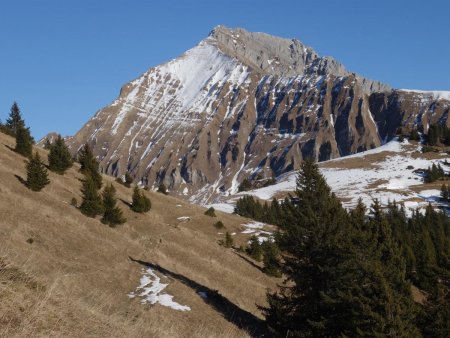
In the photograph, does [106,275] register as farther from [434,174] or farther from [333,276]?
[434,174]

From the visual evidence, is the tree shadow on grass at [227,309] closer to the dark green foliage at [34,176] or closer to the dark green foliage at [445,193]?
the dark green foliage at [34,176]

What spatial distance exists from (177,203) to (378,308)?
47.1 metres

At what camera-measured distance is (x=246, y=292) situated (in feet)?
104

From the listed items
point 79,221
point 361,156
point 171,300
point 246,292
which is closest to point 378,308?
point 171,300

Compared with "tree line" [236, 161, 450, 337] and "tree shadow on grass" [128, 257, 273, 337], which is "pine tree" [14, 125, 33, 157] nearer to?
"tree shadow on grass" [128, 257, 273, 337]

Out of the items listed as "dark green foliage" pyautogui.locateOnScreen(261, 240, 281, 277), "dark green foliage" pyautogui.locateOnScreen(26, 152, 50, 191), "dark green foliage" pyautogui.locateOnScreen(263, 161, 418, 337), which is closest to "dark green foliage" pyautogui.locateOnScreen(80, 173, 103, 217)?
"dark green foliage" pyautogui.locateOnScreen(26, 152, 50, 191)

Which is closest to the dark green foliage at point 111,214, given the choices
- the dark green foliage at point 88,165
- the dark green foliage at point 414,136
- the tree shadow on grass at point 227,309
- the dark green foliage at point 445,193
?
the tree shadow on grass at point 227,309

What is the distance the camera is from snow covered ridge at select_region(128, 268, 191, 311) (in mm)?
22578

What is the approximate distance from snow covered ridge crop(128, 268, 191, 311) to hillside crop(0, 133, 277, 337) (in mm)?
67

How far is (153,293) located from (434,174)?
463ft

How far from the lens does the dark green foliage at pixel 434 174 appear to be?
14500 cm

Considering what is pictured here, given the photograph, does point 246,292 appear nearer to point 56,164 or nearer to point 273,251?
point 273,251

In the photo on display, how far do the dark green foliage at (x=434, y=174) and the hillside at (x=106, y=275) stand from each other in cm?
12216

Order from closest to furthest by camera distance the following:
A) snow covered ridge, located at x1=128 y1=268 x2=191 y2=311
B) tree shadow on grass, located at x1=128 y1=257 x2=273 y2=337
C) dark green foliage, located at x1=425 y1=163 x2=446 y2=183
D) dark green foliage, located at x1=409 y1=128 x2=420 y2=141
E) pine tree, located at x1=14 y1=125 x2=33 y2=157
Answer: snow covered ridge, located at x1=128 y1=268 x2=191 y2=311 → tree shadow on grass, located at x1=128 y1=257 x2=273 y2=337 → pine tree, located at x1=14 y1=125 x2=33 y2=157 → dark green foliage, located at x1=425 y1=163 x2=446 y2=183 → dark green foliage, located at x1=409 y1=128 x2=420 y2=141
